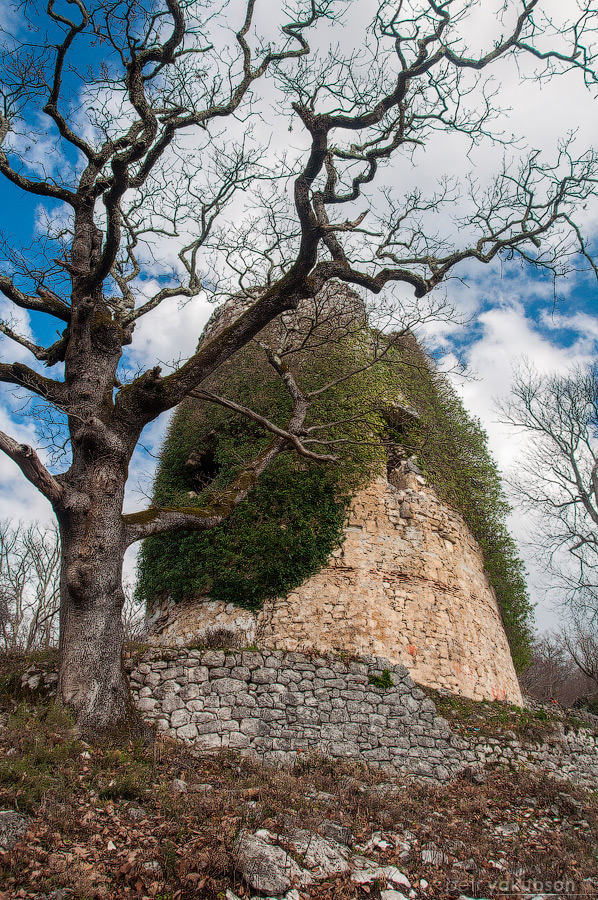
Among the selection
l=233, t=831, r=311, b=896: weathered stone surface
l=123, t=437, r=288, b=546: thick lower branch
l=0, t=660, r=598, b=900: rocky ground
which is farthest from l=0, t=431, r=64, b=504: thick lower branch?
l=233, t=831, r=311, b=896: weathered stone surface

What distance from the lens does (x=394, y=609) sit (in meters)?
9.02

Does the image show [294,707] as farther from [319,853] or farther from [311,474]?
[311,474]

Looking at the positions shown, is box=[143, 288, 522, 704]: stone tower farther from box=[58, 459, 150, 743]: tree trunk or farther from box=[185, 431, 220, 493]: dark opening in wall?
box=[185, 431, 220, 493]: dark opening in wall

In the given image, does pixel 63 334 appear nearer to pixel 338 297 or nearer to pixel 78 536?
pixel 78 536

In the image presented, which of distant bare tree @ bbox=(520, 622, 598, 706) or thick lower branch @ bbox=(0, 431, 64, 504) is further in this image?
distant bare tree @ bbox=(520, 622, 598, 706)

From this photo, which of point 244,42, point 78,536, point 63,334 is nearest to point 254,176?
point 244,42

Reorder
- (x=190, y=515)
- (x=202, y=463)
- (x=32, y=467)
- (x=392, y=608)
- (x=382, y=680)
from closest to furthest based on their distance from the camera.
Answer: (x=32, y=467), (x=190, y=515), (x=382, y=680), (x=392, y=608), (x=202, y=463)

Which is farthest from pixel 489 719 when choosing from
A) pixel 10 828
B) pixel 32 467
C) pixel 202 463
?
pixel 32 467

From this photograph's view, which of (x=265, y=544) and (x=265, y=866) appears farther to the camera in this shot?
(x=265, y=544)

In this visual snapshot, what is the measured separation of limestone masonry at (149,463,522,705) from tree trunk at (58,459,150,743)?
177 cm

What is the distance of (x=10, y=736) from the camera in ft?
16.2

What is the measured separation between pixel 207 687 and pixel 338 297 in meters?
9.37

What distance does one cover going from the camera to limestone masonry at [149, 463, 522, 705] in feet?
28.2

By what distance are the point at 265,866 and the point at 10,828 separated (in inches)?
72.7
